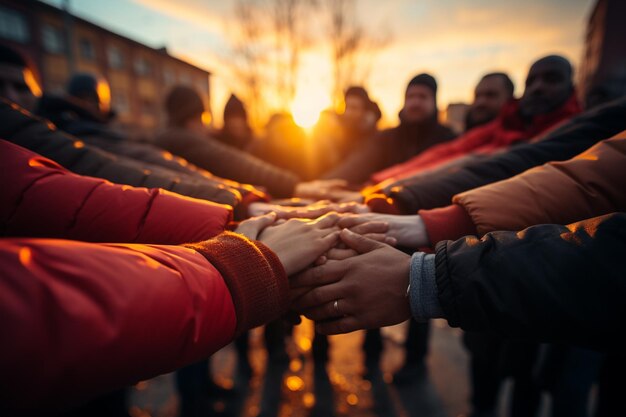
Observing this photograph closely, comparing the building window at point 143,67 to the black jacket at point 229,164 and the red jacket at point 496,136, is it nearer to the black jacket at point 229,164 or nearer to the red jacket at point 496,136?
the black jacket at point 229,164

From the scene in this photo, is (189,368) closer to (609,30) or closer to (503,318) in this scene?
(503,318)

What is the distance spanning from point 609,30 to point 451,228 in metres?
26.4

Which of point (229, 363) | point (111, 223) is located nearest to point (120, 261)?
point (111, 223)

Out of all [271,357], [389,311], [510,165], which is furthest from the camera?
[271,357]

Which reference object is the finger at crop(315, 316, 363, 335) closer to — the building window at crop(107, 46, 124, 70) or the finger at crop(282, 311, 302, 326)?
the finger at crop(282, 311, 302, 326)

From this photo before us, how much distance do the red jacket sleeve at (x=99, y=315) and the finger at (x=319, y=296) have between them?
1.05ft

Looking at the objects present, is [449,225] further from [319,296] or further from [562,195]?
[319,296]

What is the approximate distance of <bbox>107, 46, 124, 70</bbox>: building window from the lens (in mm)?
23719

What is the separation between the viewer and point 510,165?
1615mm

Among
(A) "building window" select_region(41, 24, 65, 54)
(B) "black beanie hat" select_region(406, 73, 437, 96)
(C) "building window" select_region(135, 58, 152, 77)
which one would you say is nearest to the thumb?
(B) "black beanie hat" select_region(406, 73, 437, 96)

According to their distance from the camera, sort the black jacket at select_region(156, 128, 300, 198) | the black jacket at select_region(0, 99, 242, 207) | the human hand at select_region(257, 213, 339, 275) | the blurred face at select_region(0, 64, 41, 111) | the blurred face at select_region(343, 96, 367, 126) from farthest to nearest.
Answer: the blurred face at select_region(343, 96, 367, 126) → the black jacket at select_region(156, 128, 300, 198) → the blurred face at select_region(0, 64, 41, 111) → the black jacket at select_region(0, 99, 242, 207) → the human hand at select_region(257, 213, 339, 275)

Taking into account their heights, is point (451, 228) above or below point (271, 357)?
above

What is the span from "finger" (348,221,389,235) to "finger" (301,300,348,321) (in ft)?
1.18

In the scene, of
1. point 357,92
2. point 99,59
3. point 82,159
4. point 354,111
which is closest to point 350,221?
point 82,159
